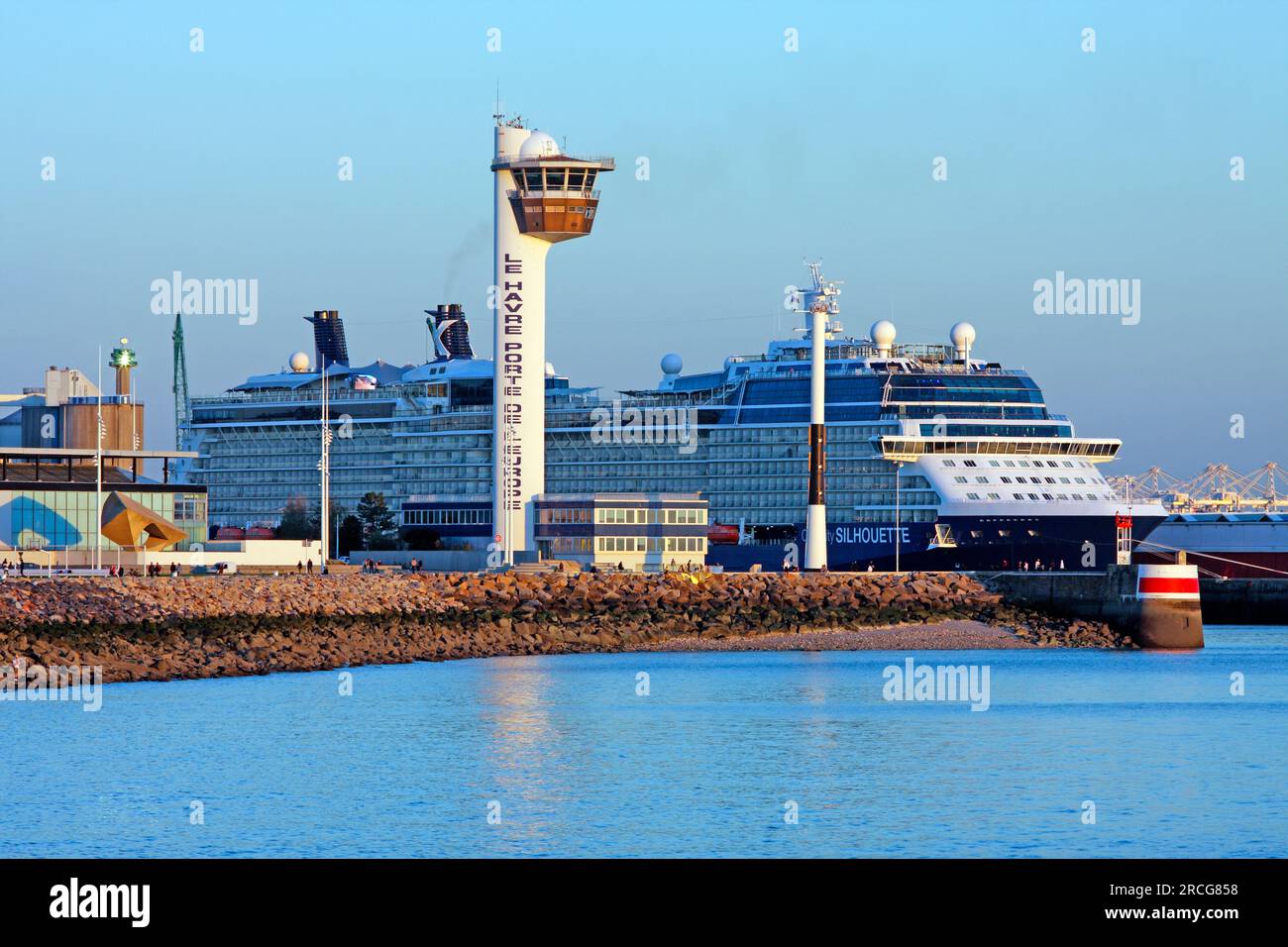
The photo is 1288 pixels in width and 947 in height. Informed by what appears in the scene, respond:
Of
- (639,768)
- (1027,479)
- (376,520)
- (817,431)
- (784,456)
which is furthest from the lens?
(376,520)

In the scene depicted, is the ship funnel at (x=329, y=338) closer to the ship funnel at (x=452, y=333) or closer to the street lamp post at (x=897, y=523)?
the ship funnel at (x=452, y=333)

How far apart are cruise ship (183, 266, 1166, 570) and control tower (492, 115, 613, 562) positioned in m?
10.3

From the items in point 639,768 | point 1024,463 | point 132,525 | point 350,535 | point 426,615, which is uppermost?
point 1024,463

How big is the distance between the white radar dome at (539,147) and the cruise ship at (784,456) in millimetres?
11496

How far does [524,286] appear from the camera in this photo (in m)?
77.8

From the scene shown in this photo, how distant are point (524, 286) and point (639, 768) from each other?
1876 inches

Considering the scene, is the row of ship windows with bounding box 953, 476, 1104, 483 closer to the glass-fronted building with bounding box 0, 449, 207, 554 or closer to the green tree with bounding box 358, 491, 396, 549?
the glass-fronted building with bounding box 0, 449, 207, 554

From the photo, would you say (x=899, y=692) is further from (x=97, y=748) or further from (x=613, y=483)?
(x=613, y=483)

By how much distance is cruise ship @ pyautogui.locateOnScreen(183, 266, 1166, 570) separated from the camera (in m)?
82.4

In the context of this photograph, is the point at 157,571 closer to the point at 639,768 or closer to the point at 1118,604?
the point at 1118,604

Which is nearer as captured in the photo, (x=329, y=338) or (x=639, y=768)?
(x=639, y=768)

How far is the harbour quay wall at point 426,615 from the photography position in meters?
45.6

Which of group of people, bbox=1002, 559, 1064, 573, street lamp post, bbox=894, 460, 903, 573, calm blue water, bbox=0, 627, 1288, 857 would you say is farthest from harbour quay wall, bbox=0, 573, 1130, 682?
street lamp post, bbox=894, 460, 903, 573

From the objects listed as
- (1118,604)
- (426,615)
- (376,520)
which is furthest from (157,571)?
(376,520)
